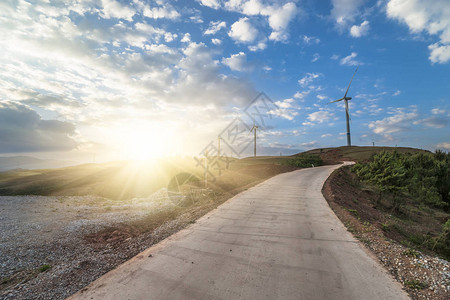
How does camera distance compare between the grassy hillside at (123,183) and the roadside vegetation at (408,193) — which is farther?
the grassy hillside at (123,183)

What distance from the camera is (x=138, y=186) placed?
79.6ft

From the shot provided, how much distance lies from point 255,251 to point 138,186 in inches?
890

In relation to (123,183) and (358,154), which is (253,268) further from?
(358,154)

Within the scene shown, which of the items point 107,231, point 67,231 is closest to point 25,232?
point 67,231

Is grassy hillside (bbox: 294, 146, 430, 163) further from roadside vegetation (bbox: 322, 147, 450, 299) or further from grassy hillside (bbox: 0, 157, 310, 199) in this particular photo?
grassy hillside (bbox: 0, 157, 310, 199)

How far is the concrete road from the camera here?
3766 millimetres

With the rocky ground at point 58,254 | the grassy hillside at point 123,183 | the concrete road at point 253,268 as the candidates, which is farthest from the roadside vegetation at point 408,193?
the rocky ground at point 58,254

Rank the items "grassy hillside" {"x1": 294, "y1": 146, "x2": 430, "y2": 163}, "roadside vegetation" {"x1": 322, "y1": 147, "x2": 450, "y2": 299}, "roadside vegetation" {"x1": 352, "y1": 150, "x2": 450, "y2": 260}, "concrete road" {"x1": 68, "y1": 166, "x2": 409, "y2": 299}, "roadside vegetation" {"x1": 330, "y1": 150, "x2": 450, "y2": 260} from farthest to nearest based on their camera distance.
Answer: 1. "grassy hillside" {"x1": 294, "y1": 146, "x2": 430, "y2": 163}
2. "roadside vegetation" {"x1": 330, "y1": 150, "x2": 450, "y2": 260}
3. "roadside vegetation" {"x1": 352, "y1": 150, "x2": 450, "y2": 260}
4. "roadside vegetation" {"x1": 322, "y1": 147, "x2": 450, "y2": 299}
5. "concrete road" {"x1": 68, "y1": 166, "x2": 409, "y2": 299}

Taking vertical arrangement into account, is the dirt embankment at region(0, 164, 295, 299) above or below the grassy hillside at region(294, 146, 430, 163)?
below

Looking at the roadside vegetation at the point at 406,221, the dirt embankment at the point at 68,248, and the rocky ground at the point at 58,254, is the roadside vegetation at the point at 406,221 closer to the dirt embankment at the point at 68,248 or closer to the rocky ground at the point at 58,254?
the dirt embankment at the point at 68,248

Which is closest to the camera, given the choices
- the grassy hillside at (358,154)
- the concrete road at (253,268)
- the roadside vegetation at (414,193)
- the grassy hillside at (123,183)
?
the concrete road at (253,268)

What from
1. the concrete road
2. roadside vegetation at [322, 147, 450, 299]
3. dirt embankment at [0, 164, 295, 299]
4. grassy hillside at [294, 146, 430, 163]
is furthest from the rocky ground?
grassy hillside at [294, 146, 430, 163]

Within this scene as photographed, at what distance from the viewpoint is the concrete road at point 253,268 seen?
148 inches

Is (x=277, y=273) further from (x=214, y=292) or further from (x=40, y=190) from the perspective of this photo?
(x=40, y=190)
